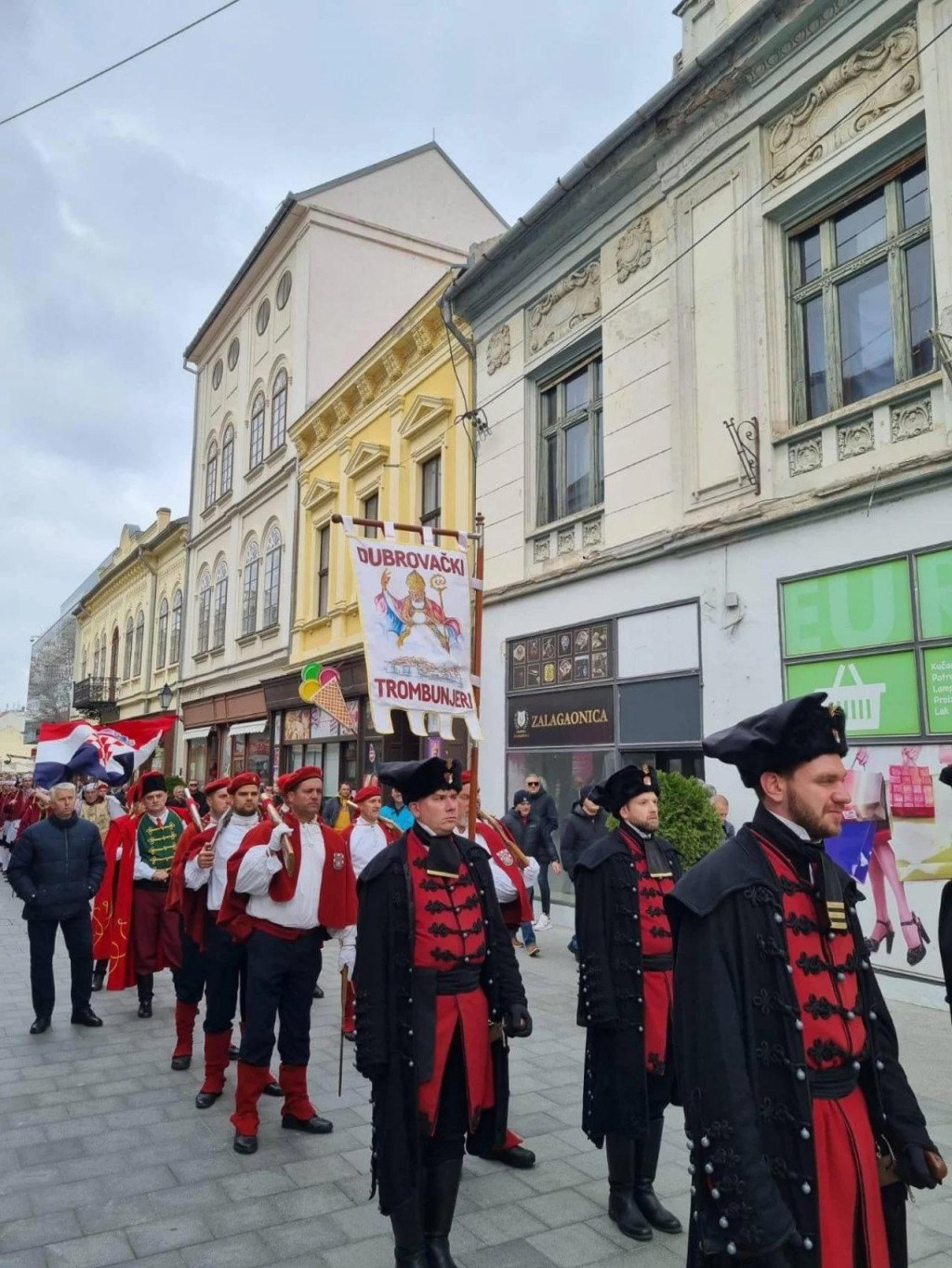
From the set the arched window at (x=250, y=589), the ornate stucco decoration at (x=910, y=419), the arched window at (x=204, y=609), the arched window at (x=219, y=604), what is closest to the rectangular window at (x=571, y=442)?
the ornate stucco decoration at (x=910, y=419)

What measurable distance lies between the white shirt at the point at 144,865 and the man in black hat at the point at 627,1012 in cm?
516

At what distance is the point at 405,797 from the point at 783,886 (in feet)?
6.60

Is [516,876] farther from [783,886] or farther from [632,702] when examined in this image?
[632,702]

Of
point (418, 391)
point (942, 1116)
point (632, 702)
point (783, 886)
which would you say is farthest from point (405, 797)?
point (418, 391)

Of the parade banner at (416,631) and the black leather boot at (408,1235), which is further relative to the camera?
the parade banner at (416,631)

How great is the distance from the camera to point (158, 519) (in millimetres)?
39188

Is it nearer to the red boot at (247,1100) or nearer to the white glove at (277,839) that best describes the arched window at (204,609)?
the white glove at (277,839)

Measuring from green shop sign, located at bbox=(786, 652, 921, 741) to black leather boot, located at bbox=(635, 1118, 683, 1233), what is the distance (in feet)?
15.9

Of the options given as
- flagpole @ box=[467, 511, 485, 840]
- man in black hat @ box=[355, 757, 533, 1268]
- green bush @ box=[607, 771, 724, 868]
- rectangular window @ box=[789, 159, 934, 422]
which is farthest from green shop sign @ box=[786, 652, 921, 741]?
man in black hat @ box=[355, 757, 533, 1268]

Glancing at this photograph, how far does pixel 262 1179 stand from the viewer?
4684mm

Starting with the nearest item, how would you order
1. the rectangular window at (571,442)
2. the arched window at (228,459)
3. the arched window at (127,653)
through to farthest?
the rectangular window at (571,442) < the arched window at (228,459) < the arched window at (127,653)

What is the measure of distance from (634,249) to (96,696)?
36006 millimetres

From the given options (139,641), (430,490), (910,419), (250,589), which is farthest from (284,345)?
(910,419)

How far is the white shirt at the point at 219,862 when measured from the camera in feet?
20.5
